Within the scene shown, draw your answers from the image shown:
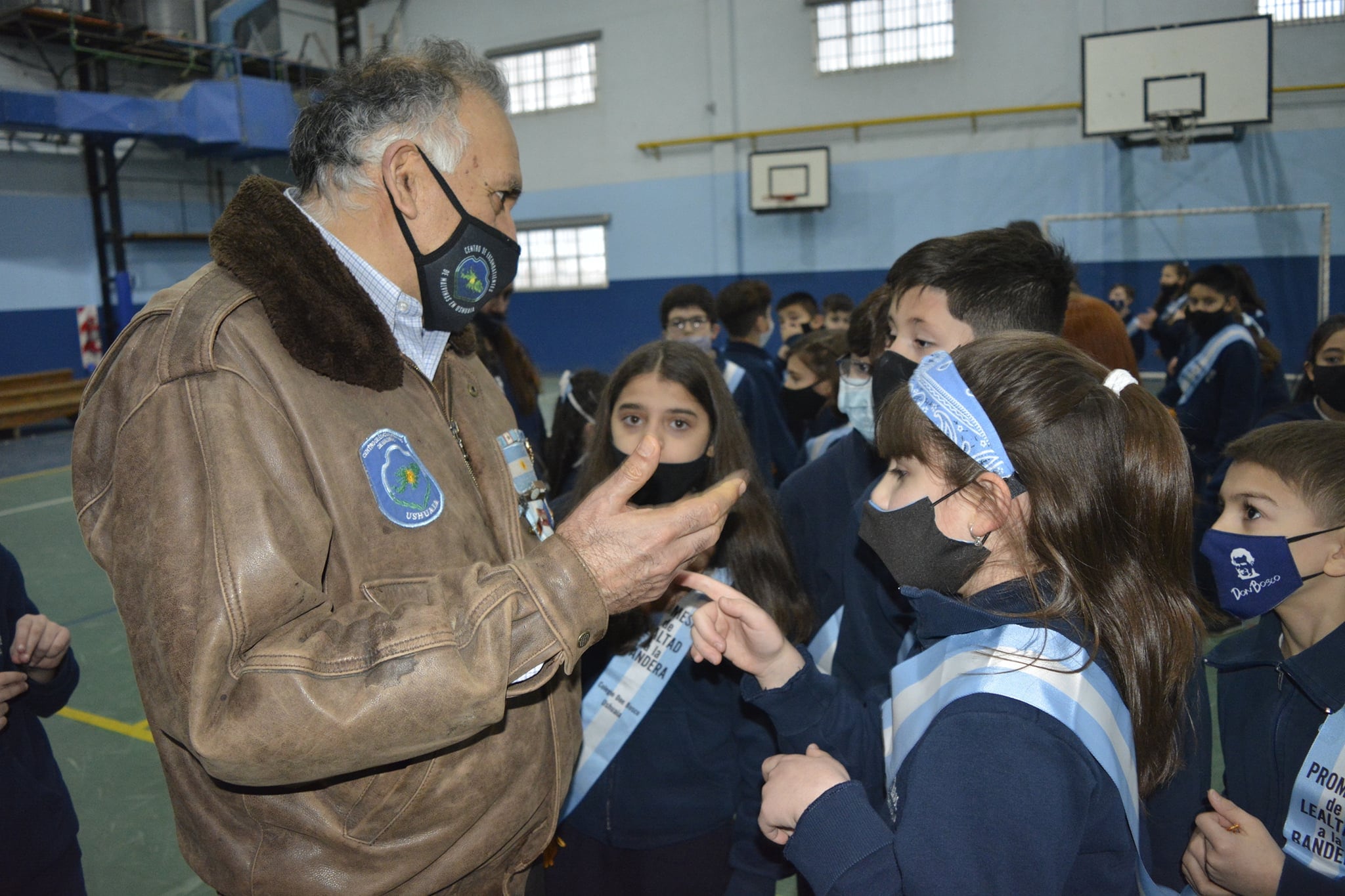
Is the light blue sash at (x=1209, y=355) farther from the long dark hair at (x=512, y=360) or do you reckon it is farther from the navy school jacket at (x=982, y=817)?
the navy school jacket at (x=982, y=817)

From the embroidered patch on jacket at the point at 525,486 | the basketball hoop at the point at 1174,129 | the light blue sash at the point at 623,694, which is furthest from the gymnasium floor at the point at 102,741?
the basketball hoop at the point at 1174,129

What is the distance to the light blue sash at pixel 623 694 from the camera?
2.18m

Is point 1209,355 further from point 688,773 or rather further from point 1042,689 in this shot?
point 1042,689

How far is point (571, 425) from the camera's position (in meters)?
3.97

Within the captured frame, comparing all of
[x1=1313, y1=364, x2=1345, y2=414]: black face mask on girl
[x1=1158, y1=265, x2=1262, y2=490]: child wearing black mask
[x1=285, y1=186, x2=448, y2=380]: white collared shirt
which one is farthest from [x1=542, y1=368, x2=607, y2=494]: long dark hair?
[x1=1158, y1=265, x2=1262, y2=490]: child wearing black mask

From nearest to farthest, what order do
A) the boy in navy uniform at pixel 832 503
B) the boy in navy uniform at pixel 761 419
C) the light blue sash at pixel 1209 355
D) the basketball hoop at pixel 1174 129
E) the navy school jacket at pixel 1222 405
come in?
the boy in navy uniform at pixel 832 503 → the boy in navy uniform at pixel 761 419 → the navy school jacket at pixel 1222 405 → the light blue sash at pixel 1209 355 → the basketball hoop at pixel 1174 129

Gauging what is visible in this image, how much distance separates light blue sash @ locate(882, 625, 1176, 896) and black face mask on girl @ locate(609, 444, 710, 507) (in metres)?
1.20

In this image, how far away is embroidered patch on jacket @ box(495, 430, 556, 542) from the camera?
1.66m

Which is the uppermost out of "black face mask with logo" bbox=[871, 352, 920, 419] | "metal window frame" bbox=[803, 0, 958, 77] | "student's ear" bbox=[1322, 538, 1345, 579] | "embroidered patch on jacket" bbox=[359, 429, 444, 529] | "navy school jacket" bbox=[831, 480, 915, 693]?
"metal window frame" bbox=[803, 0, 958, 77]

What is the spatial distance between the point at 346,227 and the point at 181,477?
522 mm

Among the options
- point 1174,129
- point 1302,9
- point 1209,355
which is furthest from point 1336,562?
point 1302,9

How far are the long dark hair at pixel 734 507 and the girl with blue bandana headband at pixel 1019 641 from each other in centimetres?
70

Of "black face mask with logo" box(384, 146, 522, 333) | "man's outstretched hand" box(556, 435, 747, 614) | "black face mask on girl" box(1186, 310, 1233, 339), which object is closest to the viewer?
"man's outstretched hand" box(556, 435, 747, 614)

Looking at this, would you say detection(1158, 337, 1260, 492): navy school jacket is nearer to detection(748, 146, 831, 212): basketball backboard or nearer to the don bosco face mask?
the don bosco face mask
